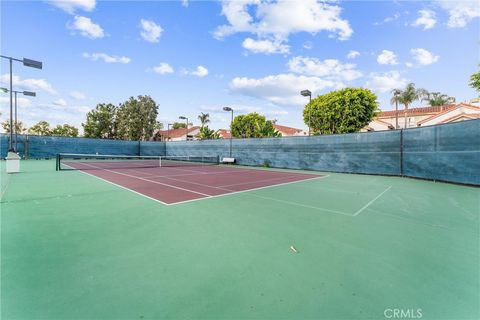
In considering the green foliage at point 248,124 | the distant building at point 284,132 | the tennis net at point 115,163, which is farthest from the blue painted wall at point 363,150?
the distant building at point 284,132

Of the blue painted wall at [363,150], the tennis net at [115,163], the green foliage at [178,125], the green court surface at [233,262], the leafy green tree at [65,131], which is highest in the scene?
the green foliage at [178,125]

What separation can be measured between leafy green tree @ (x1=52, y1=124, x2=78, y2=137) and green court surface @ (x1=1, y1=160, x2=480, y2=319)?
2352 inches

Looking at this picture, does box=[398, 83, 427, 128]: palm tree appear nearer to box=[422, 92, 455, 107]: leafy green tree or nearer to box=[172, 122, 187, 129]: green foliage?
box=[422, 92, 455, 107]: leafy green tree

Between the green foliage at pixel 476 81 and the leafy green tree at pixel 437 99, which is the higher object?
the leafy green tree at pixel 437 99

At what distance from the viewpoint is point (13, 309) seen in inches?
78.4

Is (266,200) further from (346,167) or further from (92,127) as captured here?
(92,127)

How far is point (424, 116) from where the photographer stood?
1636 inches

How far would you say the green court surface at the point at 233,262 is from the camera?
82.2 inches

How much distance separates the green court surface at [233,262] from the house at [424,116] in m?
35.9

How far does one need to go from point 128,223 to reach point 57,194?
4.10 meters

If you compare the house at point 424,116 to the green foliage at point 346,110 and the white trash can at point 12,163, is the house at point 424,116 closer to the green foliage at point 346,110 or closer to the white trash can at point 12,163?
the green foliage at point 346,110

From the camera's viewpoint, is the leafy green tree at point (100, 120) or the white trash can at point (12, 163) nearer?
the white trash can at point (12, 163)

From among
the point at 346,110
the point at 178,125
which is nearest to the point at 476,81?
the point at 346,110

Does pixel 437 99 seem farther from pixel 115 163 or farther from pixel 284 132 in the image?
pixel 115 163
